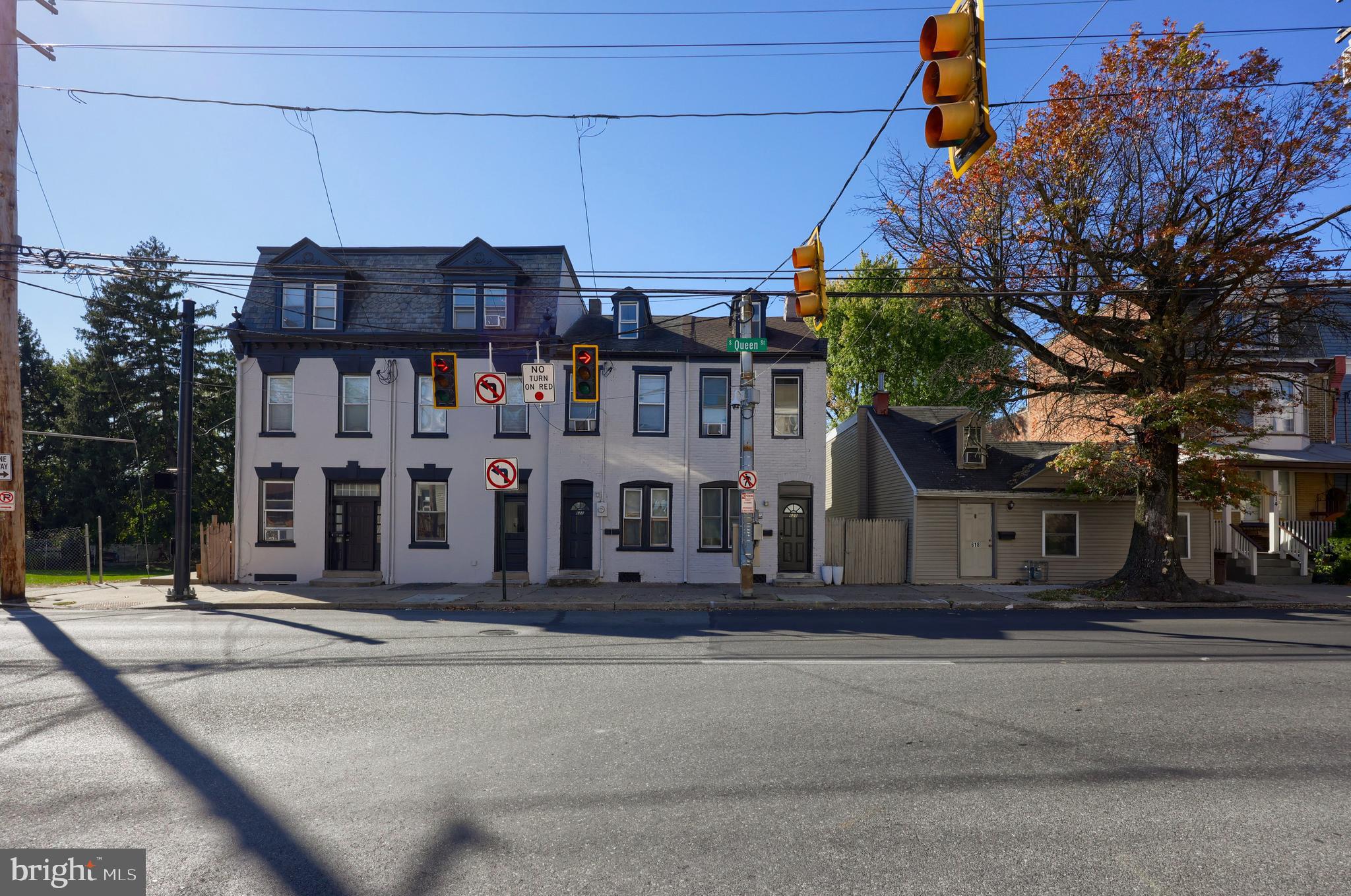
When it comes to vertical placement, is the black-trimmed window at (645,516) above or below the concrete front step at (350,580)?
above

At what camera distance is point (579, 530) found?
77.8 ft

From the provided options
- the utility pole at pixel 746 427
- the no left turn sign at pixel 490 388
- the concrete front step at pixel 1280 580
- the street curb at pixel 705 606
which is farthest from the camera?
the concrete front step at pixel 1280 580

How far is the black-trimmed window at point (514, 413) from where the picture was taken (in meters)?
23.6

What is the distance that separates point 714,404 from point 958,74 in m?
17.8

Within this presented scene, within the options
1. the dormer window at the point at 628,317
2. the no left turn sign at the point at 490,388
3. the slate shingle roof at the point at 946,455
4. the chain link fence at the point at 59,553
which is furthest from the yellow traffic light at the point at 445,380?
the chain link fence at the point at 59,553

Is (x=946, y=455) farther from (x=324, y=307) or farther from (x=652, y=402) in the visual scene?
(x=324, y=307)

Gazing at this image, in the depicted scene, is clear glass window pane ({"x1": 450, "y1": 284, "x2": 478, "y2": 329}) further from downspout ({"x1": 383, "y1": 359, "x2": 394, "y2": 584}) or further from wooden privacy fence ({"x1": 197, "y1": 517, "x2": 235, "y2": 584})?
wooden privacy fence ({"x1": 197, "y1": 517, "x2": 235, "y2": 584})

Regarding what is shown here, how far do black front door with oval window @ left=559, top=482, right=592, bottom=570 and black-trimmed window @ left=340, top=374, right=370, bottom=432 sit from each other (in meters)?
6.31

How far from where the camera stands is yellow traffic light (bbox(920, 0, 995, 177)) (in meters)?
6.21

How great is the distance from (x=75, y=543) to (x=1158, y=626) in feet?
143

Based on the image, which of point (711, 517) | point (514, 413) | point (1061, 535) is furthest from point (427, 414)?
point (1061, 535)

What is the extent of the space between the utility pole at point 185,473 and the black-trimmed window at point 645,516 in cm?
1078

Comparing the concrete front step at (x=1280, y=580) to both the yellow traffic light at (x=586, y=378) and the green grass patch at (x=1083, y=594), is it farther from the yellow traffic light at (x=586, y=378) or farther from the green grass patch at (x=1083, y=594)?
the yellow traffic light at (x=586, y=378)

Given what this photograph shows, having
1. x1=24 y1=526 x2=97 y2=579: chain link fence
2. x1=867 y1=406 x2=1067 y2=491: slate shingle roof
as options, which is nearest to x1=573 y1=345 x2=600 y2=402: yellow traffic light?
x1=867 y1=406 x2=1067 y2=491: slate shingle roof
